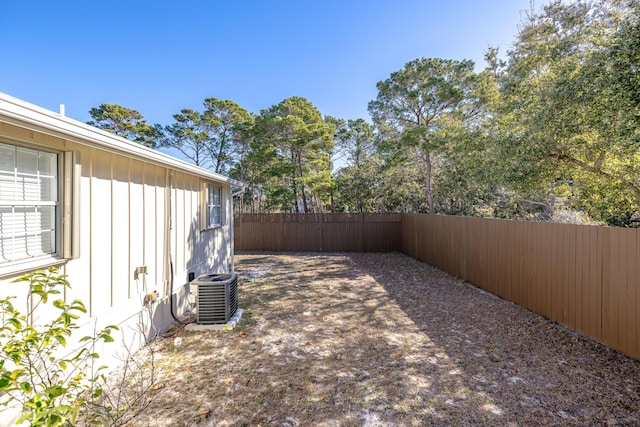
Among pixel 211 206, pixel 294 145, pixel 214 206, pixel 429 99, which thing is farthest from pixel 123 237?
pixel 429 99

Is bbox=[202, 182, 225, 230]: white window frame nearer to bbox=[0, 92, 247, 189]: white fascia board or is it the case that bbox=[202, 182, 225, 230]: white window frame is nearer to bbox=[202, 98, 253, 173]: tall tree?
bbox=[0, 92, 247, 189]: white fascia board

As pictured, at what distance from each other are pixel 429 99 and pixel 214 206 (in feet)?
31.5

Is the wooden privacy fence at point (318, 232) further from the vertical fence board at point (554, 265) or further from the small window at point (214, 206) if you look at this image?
the small window at point (214, 206)

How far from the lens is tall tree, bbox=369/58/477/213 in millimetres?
11297

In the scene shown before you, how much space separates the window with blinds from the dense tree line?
21.5 ft

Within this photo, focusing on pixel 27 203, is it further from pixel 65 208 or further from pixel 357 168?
pixel 357 168

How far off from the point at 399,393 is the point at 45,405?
2518 mm

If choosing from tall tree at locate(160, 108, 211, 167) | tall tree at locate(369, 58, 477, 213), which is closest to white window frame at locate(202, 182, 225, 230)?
tall tree at locate(369, 58, 477, 213)

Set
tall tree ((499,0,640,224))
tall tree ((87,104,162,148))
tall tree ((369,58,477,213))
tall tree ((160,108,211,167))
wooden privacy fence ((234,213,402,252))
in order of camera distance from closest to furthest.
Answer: tall tree ((499,0,640,224)) < tall tree ((369,58,477,213)) < wooden privacy fence ((234,213,402,252)) < tall tree ((160,108,211,167)) < tall tree ((87,104,162,148))

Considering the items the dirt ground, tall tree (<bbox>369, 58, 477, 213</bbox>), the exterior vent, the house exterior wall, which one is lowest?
the dirt ground

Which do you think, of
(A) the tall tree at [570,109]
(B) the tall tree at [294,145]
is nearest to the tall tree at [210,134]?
(B) the tall tree at [294,145]

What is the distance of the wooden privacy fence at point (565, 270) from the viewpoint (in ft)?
10.8

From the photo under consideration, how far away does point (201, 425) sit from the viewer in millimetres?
2301

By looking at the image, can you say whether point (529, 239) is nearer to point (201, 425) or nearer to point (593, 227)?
point (593, 227)
